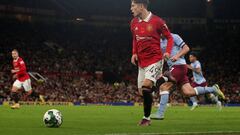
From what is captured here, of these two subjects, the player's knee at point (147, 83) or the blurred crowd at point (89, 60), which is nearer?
the player's knee at point (147, 83)

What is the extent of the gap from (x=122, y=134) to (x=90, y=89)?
37.0m

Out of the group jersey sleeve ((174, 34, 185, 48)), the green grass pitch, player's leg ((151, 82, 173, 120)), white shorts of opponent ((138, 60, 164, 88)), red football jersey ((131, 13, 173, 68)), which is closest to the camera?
the green grass pitch

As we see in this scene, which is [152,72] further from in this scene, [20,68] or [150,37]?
[20,68]

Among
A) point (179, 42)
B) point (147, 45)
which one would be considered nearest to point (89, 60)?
point (179, 42)

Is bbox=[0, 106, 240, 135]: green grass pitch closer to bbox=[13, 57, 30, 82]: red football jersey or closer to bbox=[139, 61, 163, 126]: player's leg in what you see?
bbox=[139, 61, 163, 126]: player's leg

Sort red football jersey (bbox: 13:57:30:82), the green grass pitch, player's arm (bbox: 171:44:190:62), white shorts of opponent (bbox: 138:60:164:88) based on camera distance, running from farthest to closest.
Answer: red football jersey (bbox: 13:57:30:82), white shorts of opponent (bbox: 138:60:164:88), player's arm (bbox: 171:44:190:62), the green grass pitch

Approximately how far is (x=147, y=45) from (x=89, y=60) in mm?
40851

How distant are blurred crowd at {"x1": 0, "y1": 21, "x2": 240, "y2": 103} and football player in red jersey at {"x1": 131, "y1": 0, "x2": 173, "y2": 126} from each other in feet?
94.7

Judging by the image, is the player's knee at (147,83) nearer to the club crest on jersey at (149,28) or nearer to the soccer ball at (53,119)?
the club crest on jersey at (149,28)

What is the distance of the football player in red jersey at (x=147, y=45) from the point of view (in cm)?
1141

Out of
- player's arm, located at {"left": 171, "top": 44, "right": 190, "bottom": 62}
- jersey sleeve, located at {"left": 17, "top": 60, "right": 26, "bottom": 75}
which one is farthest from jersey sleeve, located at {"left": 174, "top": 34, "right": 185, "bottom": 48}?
jersey sleeve, located at {"left": 17, "top": 60, "right": 26, "bottom": 75}

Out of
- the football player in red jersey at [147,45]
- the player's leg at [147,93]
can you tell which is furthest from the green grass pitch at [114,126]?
the football player in red jersey at [147,45]

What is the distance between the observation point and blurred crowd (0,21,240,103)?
44812mm

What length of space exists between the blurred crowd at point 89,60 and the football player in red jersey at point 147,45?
1137 inches
